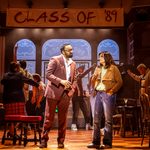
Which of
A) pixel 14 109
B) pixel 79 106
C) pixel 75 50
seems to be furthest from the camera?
pixel 75 50

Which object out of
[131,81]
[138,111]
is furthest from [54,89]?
[131,81]

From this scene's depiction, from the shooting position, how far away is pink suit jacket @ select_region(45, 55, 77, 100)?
556 cm

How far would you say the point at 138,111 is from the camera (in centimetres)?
837

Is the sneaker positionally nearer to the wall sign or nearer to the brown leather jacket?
the wall sign

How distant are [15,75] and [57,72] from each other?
1031mm

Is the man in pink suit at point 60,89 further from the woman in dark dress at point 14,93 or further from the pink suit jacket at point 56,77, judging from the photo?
the woman in dark dress at point 14,93

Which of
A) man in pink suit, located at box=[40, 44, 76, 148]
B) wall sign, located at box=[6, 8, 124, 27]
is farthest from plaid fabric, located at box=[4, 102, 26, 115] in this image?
wall sign, located at box=[6, 8, 124, 27]

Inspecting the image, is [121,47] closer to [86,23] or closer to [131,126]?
[86,23]

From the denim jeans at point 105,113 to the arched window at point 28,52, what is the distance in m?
5.84

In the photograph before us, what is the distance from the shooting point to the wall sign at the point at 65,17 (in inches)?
407

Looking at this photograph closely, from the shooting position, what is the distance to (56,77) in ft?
18.3

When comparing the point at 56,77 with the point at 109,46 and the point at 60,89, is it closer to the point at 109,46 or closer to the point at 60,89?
the point at 60,89

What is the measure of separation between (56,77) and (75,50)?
234 inches

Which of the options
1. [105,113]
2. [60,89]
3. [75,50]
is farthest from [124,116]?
[75,50]
